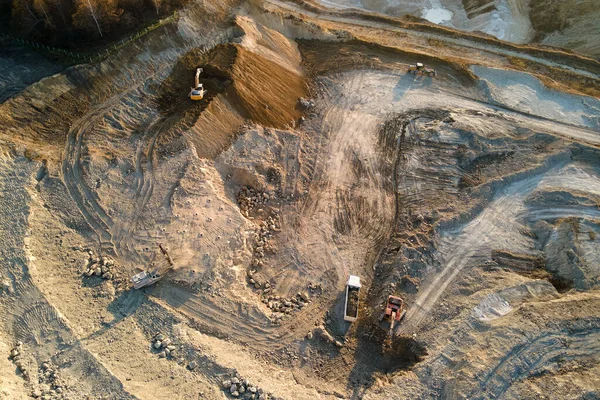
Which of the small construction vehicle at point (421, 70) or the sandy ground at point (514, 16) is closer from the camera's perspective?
the small construction vehicle at point (421, 70)

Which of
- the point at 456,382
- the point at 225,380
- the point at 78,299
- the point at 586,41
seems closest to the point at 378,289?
the point at 456,382

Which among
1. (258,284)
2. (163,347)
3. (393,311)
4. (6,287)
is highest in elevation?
(6,287)

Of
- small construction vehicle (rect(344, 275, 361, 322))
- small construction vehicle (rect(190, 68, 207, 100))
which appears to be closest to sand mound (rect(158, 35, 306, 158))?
small construction vehicle (rect(190, 68, 207, 100))

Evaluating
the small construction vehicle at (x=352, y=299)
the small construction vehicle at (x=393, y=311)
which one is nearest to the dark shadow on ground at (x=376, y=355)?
the small construction vehicle at (x=393, y=311)

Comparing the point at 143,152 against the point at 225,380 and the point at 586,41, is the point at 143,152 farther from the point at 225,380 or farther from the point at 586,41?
the point at 586,41

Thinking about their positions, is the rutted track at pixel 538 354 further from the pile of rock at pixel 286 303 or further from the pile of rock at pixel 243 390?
the pile of rock at pixel 243 390

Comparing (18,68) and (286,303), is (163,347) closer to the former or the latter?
(286,303)

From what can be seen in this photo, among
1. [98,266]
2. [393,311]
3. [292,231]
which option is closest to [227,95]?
[292,231]
